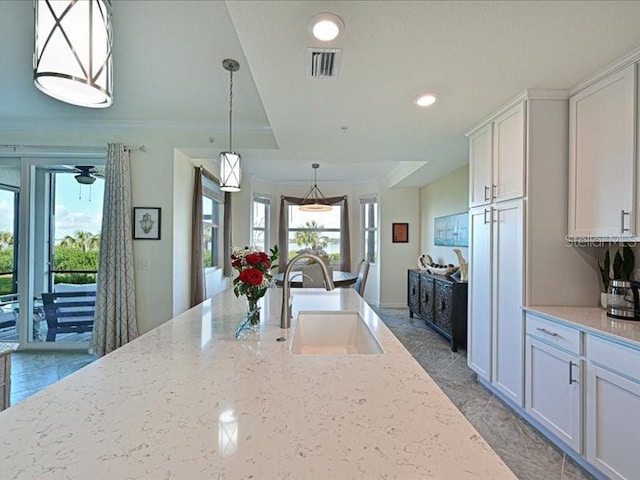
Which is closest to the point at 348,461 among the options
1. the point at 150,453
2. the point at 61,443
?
the point at 150,453

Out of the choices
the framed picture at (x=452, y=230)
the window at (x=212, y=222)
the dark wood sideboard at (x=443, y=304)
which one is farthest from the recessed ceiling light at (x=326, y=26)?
the framed picture at (x=452, y=230)

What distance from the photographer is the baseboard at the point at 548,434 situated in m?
1.81

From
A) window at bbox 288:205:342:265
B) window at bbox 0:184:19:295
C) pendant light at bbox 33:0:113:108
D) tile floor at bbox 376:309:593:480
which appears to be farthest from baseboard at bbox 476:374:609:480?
window at bbox 0:184:19:295

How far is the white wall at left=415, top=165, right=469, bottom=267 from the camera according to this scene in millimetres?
4652

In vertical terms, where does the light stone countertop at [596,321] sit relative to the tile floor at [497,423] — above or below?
above

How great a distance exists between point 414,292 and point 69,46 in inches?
206

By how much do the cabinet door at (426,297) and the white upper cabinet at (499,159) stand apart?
1.96 metres

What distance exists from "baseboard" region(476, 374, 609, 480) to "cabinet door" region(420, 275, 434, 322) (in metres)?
1.80

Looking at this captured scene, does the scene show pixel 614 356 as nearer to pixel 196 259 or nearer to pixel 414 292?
pixel 414 292

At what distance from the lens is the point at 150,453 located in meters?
0.67

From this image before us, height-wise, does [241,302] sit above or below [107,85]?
below

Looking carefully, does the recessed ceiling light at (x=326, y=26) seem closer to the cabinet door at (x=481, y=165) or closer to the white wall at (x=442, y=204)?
the cabinet door at (x=481, y=165)

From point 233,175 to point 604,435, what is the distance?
9.58 feet

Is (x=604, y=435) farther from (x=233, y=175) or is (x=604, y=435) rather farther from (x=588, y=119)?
(x=233, y=175)
